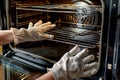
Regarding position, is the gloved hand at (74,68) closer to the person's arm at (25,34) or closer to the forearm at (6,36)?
the person's arm at (25,34)

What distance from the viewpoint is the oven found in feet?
3.28

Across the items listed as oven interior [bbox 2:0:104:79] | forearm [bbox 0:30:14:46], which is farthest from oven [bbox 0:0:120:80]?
forearm [bbox 0:30:14:46]

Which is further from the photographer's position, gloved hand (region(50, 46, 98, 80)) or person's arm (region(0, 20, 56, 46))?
person's arm (region(0, 20, 56, 46))

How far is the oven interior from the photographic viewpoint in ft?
4.03

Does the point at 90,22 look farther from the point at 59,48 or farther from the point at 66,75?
the point at 66,75

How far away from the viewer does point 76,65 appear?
3.27 ft

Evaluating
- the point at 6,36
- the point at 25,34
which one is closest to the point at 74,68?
the point at 25,34

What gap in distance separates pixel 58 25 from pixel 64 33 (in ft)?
0.36

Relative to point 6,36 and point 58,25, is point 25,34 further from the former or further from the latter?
point 58,25

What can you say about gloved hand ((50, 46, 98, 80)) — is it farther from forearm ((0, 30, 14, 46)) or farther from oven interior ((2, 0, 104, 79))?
forearm ((0, 30, 14, 46))

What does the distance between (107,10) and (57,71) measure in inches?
16.0

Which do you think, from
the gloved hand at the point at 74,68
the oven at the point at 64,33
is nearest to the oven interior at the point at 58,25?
the oven at the point at 64,33

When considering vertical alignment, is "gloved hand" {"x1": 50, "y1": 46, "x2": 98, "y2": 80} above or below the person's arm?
below

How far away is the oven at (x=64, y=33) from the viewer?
3.28 feet
